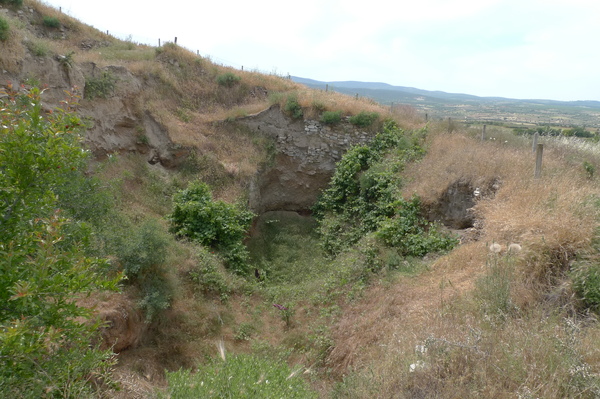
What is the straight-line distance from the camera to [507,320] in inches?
190

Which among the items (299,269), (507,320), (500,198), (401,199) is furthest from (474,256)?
(299,269)

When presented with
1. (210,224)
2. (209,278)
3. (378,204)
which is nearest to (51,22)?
(210,224)

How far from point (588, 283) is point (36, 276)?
6312mm

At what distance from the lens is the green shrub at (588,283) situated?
516cm

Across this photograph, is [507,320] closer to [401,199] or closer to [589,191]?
[589,191]

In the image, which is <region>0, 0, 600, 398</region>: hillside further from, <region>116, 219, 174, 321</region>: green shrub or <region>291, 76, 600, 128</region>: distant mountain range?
<region>291, 76, 600, 128</region>: distant mountain range

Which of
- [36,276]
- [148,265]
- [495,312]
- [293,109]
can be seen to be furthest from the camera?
[293,109]

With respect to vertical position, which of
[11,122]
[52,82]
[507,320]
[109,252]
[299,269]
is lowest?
[299,269]

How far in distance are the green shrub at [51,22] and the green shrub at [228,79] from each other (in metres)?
7.55

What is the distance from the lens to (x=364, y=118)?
15.8m

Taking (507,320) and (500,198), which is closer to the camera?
(507,320)

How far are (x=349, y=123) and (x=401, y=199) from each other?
5886 millimetres

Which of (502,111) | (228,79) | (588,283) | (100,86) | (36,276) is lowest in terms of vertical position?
(588,283)

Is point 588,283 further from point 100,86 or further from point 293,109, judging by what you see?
point 100,86
